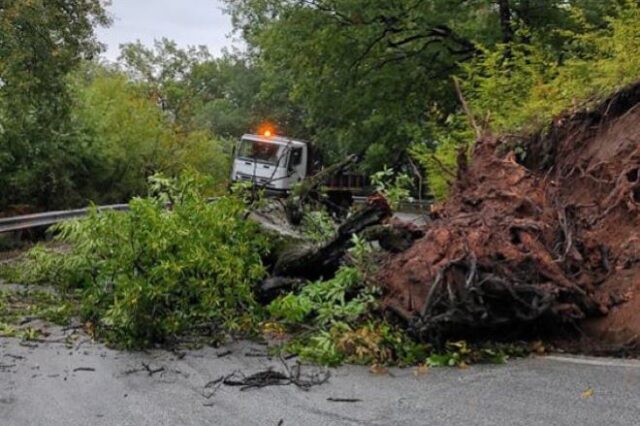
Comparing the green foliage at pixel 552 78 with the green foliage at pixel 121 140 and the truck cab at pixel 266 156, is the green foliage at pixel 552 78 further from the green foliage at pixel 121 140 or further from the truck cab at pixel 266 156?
the truck cab at pixel 266 156

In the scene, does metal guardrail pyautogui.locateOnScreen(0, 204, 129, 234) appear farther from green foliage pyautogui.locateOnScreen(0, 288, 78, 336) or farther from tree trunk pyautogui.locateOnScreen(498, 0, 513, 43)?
tree trunk pyautogui.locateOnScreen(498, 0, 513, 43)

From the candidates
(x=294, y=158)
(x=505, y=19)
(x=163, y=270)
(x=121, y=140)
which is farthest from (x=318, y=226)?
(x=294, y=158)

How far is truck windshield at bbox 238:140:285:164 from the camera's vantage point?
27469 mm

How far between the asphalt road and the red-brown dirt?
1.75ft

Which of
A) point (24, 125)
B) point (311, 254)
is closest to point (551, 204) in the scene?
point (311, 254)

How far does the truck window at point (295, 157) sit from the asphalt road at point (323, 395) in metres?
21.6

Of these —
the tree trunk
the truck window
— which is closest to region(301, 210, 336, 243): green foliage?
the tree trunk

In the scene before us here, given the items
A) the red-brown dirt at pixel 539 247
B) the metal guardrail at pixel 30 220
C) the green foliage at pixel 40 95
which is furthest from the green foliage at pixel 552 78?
the green foliage at pixel 40 95

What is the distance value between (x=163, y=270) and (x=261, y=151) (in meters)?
21.4

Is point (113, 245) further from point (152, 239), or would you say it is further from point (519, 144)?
point (519, 144)

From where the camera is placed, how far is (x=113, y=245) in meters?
6.77

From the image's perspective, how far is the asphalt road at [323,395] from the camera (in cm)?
441

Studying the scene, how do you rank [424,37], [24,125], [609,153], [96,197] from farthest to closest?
[424,37]
[96,197]
[24,125]
[609,153]

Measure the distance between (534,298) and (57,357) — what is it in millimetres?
4122
